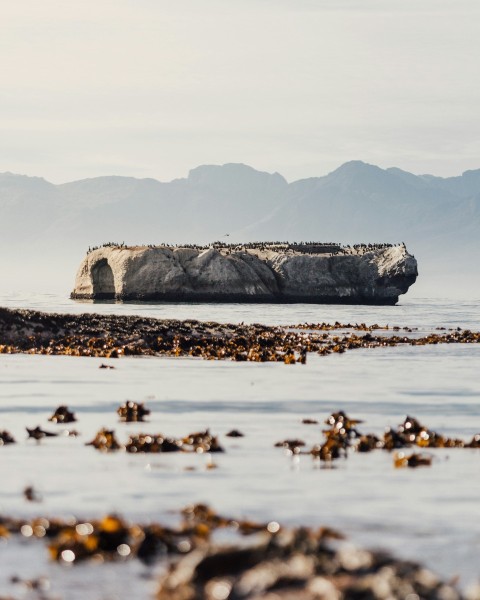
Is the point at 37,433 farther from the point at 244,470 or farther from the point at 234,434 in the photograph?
the point at 244,470

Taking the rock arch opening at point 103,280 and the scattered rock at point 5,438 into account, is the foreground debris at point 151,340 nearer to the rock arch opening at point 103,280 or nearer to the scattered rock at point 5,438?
the scattered rock at point 5,438

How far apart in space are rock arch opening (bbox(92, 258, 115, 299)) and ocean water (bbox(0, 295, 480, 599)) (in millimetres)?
89523

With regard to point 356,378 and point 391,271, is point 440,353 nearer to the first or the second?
point 356,378

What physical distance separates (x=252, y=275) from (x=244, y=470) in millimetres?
93017

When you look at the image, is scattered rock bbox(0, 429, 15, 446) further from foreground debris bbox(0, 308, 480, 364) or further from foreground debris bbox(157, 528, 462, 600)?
foreground debris bbox(0, 308, 480, 364)

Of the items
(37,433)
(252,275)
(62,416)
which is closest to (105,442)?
(37,433)

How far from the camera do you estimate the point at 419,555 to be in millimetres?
7066

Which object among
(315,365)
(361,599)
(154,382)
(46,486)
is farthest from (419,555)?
(315,365)

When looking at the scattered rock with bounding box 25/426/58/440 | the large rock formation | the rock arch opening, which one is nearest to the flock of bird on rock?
the large rock formation

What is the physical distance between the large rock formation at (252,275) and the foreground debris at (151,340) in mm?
62727

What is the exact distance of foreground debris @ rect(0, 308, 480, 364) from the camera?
28312mm

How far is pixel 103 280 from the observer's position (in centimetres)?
11200

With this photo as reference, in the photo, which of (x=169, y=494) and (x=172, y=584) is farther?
(x=169, y=494)

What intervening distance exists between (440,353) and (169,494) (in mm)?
23433
